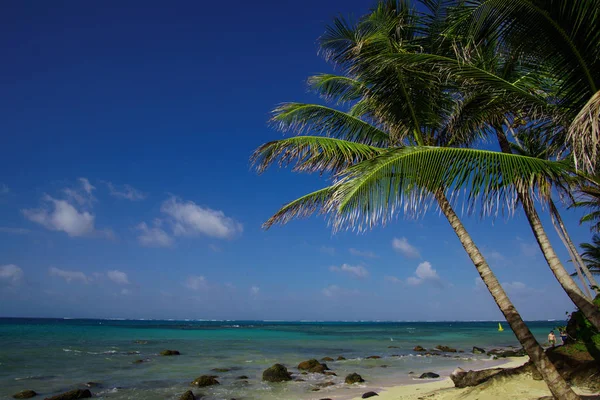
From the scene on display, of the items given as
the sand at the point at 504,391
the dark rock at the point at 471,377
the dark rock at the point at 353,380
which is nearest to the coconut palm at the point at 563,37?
the sand at the point at 504,391

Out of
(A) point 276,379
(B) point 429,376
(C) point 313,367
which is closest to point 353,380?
(A) point 276,379

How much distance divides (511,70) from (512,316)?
409 cm

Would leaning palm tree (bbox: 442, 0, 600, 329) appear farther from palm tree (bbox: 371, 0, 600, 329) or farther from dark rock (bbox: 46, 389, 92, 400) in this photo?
dark rock (bbox: 46, 389, 92, 400)

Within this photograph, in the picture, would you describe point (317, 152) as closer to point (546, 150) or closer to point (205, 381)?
point (546, 150)

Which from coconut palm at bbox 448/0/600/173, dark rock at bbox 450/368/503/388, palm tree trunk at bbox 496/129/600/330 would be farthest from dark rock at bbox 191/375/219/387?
coconut palm at bbox 448/0/600/173

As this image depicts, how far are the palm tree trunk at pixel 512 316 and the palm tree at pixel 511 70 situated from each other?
1.05 m

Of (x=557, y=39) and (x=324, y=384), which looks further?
(x=324, y=384)

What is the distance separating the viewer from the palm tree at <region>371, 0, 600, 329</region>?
14.9 ft

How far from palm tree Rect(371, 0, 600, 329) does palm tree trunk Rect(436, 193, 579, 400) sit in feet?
3.45

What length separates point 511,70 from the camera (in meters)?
6.75

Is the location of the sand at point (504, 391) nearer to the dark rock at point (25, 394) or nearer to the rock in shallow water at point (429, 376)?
the rock in shallow water at point (429, 376)

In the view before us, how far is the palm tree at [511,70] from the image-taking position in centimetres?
453

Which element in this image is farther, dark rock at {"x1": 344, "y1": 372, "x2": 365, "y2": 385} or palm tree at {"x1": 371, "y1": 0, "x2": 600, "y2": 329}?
dark rock at {"x1": 344, "y1": 372, "x2": 365, "y2": 385}

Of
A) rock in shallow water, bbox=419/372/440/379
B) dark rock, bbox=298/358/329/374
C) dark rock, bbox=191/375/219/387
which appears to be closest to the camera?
dark rock, bbox=191/375/219/387
